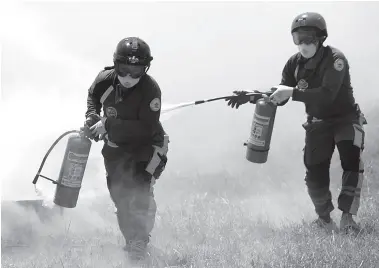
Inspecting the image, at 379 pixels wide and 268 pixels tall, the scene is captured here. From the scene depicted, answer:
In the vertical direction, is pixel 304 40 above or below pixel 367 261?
above

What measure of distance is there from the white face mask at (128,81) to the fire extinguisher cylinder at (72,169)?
0.64 m

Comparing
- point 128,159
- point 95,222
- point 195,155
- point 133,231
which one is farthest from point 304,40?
point 195,155

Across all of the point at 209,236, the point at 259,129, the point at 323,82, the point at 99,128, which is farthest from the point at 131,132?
the point at 323,82

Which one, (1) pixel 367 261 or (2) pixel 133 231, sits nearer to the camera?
(1) pixel 367 261

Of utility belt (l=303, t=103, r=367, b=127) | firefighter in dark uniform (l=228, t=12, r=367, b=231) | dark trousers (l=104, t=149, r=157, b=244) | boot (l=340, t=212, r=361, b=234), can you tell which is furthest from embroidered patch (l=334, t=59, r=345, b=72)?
dark trousers (l=104, t=149, r=157, b=244)

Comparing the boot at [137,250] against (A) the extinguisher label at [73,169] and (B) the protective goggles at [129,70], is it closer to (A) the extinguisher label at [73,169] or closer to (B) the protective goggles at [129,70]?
(A) the extinguisher label at [73,169]

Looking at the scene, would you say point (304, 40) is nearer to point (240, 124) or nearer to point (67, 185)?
point (67, 185)

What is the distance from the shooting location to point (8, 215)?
299 inches

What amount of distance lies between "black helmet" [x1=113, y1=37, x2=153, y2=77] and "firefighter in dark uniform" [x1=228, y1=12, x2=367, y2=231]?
4.23ft

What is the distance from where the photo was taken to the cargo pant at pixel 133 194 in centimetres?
597

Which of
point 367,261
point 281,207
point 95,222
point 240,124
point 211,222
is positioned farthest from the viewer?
point 240,124

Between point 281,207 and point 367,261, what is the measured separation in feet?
12.0

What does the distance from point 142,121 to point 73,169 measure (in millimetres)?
788

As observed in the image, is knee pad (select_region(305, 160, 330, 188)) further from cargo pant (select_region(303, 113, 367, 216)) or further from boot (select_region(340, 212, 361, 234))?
boot (select_region(340, 212, 361, 234))
